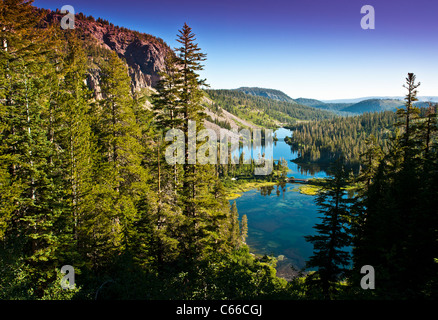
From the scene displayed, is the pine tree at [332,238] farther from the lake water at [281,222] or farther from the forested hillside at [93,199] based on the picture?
the lake water at [281,222]

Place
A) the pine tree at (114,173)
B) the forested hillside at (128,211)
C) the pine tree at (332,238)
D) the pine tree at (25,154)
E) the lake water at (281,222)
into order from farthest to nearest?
the lake water at (281,222), the pine tree at (114,173), the pine tree at (332,238), the pine tree at (25,154), the forested hillside at (128,211)

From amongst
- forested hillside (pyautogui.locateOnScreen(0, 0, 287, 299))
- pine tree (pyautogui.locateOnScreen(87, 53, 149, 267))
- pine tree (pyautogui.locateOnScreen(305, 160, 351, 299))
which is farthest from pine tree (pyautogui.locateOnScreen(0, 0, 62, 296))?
pine tree (pyautogui.locateOnScreen(305, 160, 351, 299))

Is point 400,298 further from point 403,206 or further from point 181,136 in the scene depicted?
point 181,136

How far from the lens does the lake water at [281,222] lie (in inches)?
2218

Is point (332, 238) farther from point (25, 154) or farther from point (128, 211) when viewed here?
point (25, 154)

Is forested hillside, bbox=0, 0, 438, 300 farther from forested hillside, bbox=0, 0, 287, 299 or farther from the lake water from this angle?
the lake water

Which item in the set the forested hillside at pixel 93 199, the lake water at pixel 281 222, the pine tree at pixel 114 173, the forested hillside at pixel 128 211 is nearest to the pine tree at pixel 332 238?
the forested hillside at pixel 128 211

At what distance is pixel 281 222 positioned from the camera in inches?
2894

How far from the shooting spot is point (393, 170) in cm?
2605

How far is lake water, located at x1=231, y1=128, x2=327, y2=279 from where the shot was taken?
56.3 metres

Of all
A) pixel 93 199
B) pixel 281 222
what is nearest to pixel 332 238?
pixel 93 199
